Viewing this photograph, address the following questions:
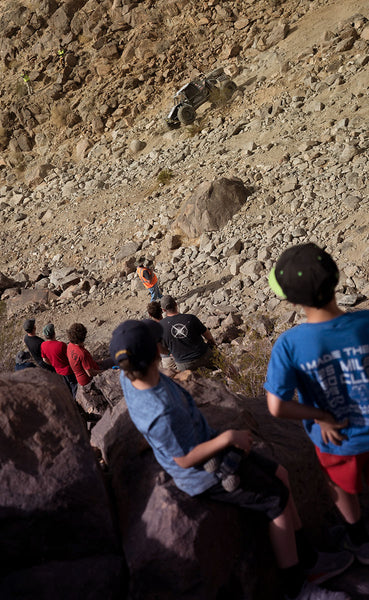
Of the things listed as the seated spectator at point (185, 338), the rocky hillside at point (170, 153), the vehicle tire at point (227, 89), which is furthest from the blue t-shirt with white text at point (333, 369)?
the vehicle tire at point (227, 89)

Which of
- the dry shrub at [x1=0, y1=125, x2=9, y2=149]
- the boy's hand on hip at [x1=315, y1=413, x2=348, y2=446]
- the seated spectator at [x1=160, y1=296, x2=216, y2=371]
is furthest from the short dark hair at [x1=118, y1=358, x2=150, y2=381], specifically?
the dry shrub at [x1=0, y1=125, x2=9, y2=149]

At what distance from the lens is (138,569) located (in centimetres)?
267

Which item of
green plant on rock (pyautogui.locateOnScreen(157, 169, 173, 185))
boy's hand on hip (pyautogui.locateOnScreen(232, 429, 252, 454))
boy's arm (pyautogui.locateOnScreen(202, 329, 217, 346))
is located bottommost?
boy's arm (pyautogui.locateOnScreen(202, 329, 217, 346))

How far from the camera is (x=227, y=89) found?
15805 millimetres

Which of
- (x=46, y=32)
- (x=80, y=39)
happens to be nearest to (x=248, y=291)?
(x=80, y=39)

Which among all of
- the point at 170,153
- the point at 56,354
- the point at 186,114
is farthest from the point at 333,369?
the point at 186,114

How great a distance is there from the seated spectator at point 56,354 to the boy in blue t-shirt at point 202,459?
4.32 meters

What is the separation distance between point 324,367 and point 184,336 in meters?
3.82

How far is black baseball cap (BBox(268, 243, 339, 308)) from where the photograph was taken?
2342mm

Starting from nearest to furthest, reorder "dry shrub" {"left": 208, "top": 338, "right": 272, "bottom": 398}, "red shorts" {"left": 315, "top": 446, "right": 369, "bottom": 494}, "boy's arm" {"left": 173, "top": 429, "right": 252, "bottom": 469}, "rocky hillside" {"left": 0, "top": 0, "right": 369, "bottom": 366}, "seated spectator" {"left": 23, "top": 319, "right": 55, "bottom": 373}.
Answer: "boy's arm" {"left": 173, "top": 429, "right": 252, "bottom": 469}, "red shorts" {"left": 315, "top": 446, "right": 369, "bottom": 494}, "dry shrub" {"left": 208, "top": 338, "right": 272, "bottom": 398}, "seated spectator" {"left": 23, "top": 319, "right": 55, "bottom": 373}, "rocky hillside" {"left": 0, "top": 0, "right": 369, "bottom": 366}

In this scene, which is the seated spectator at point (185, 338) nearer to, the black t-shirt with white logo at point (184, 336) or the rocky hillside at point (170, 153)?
the black t-shirt with white logo at point (184, 336)

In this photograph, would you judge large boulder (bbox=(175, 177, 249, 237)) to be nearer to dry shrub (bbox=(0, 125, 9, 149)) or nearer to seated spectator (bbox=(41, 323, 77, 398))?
seated spectator (bbox=(41, 323, 77, 398))

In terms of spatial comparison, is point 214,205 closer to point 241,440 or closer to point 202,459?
point 241,440

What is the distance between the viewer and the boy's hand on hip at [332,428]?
2.54 m
